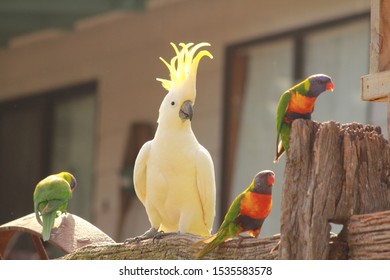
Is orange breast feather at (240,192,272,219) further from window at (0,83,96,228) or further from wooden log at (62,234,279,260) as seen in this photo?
window at (0,83,96,228)

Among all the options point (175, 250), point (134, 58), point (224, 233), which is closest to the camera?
point (224, 233)

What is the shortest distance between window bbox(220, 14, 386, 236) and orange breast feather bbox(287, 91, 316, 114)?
3.51 m

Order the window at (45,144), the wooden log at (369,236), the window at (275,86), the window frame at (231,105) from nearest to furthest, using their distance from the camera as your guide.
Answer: the wooden log at (369,236), the window at (275,86), the window frame at (231,105), the window at (45,144)

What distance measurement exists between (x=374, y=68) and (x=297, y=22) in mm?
4160

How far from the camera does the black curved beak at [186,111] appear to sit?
11.3ft

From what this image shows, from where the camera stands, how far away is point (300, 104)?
3035mm

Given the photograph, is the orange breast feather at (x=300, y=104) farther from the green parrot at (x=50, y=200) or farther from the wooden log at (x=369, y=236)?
the green parrot at (x=50, y=200)

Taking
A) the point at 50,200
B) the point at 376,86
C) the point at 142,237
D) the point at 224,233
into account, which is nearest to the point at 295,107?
the point at 376,86

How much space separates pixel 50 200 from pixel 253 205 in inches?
38.5

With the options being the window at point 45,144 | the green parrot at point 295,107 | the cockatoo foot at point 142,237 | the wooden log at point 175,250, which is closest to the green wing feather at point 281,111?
the green parrot at point 295,107

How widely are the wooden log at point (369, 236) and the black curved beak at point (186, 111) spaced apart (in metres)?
0.98

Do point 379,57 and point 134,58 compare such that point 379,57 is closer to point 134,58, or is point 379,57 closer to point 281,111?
point 281,111

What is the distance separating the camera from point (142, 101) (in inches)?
325
